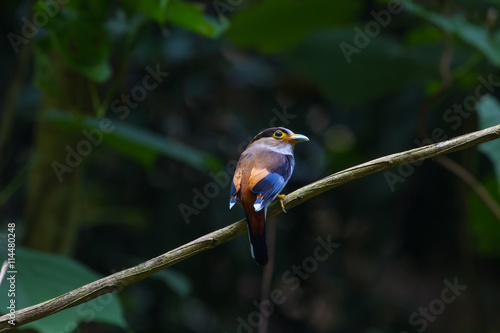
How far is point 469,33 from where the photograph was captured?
2.96 meters

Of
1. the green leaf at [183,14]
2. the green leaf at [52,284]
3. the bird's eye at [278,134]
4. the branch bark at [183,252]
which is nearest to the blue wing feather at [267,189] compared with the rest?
the branch bark at [183,252]

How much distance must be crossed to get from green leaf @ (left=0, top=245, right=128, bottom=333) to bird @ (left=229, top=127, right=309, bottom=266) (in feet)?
2.43

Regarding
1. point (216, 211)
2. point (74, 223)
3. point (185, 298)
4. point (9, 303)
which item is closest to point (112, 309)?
point (9, 303)

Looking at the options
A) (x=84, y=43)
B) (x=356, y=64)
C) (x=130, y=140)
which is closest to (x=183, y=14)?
(x=84, y=43)

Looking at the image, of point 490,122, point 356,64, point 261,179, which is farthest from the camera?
point 356,64

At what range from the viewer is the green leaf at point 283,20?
3617 mm

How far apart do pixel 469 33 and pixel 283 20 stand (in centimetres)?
115

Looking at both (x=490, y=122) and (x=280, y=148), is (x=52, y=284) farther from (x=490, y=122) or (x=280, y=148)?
(x=490, y=122)

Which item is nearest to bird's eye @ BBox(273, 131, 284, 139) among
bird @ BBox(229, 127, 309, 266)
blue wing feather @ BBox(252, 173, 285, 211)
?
bird @ BBox(229, 127, 309, 266)

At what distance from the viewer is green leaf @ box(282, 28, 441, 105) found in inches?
143

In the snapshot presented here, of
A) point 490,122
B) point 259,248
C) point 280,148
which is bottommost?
point 490,122

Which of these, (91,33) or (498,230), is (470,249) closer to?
(498,230)

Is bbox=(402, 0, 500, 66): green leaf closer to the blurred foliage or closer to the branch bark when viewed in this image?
the blurred foliage

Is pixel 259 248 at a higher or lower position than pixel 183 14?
lower
